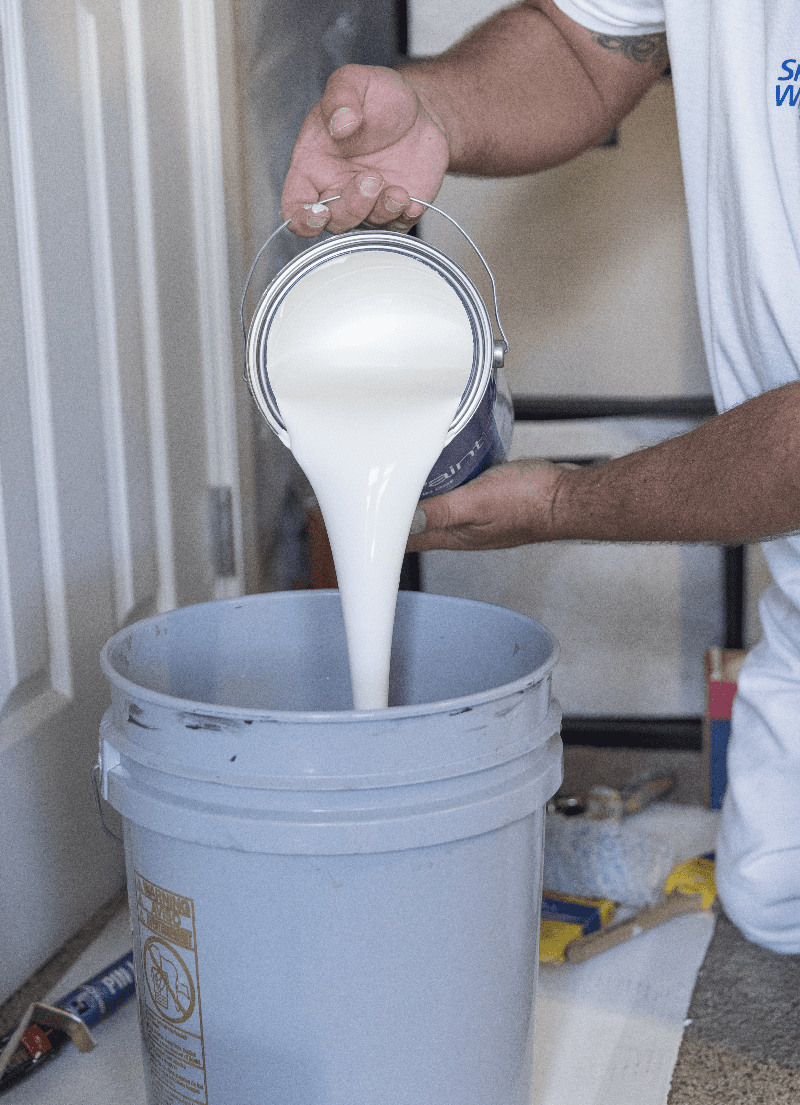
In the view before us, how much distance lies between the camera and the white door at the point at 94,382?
1277mm

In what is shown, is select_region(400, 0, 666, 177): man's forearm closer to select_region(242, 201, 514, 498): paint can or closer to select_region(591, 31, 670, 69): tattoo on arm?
select_region(591, 31, 670, 69): tattoo on arm

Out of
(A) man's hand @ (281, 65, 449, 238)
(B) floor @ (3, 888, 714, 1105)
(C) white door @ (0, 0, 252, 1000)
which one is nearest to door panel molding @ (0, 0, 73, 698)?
(C) white door @ (0, 0, 252, 1000)

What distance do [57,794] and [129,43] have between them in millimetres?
975

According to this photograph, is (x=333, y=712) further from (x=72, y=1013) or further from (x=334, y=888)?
(x=72, y=1013)

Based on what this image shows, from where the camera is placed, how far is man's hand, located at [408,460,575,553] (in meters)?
1.16

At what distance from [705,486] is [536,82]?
2.07 ft

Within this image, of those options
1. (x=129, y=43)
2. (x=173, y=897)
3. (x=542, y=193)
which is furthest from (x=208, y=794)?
(x=542, y=193)

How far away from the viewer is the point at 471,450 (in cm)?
108

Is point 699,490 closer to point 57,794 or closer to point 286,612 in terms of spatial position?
point 286,612

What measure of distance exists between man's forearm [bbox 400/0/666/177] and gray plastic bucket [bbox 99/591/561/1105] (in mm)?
753

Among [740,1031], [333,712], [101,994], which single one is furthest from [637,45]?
[101,994]

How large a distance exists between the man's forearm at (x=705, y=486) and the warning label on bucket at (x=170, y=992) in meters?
0.58

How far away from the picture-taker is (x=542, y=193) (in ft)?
6.57

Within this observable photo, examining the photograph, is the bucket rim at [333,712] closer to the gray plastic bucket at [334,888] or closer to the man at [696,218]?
the gray plastic bucket at [334,888]
